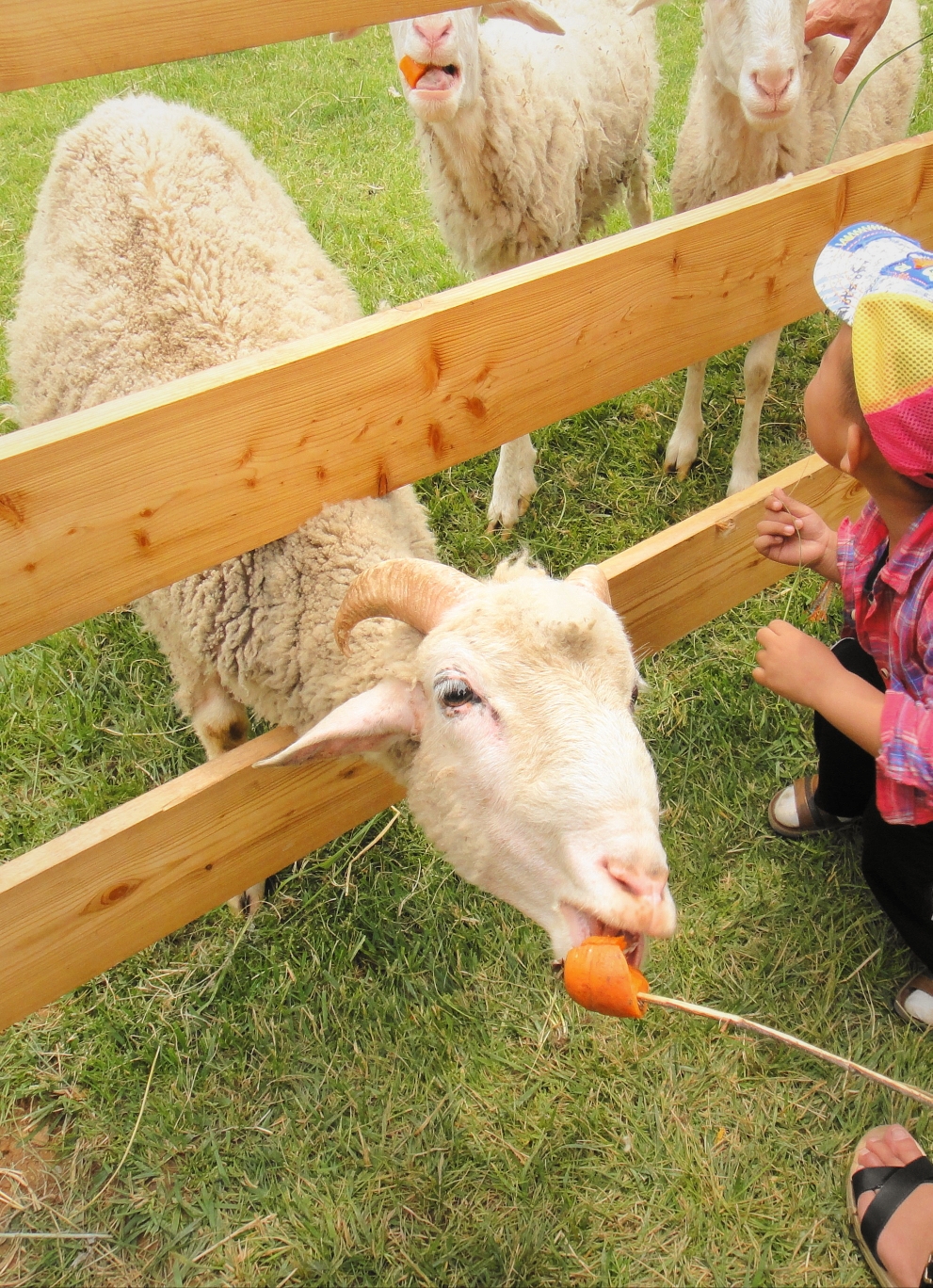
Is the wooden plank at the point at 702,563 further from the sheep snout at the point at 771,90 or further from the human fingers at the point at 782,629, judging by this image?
the sheep snout at the point at 771,90

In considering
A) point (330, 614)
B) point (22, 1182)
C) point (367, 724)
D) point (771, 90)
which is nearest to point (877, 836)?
point (367, 724)

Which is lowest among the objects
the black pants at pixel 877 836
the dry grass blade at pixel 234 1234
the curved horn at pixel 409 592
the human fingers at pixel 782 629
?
the dry grass blade at pixel 234 1234

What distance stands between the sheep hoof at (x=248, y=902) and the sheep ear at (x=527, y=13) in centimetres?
328

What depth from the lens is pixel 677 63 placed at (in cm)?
753

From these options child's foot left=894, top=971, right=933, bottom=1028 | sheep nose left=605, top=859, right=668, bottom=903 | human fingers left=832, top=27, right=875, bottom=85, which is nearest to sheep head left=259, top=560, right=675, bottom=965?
sheep nose left=605, top=859, right=668, bottom=903

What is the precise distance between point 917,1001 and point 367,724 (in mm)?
1714

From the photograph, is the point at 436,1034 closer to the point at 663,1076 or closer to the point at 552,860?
the point at 663,1076

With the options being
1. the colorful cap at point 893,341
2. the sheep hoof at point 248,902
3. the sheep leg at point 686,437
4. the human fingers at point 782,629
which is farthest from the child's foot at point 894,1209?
the sheep leg at point 686,437

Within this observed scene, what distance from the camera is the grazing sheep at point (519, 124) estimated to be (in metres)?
3.08

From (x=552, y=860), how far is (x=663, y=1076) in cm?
105

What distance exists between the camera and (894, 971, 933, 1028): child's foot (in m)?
2.39

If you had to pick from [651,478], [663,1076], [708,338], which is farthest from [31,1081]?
[651,478]

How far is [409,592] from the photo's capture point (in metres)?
1.90

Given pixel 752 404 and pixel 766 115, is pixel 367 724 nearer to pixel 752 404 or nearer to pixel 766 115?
pixel 766 115
